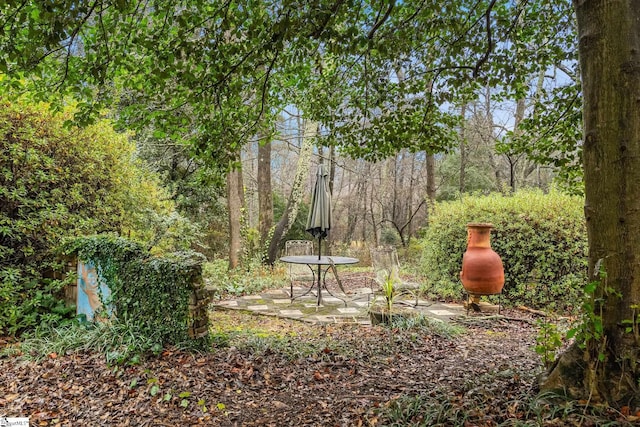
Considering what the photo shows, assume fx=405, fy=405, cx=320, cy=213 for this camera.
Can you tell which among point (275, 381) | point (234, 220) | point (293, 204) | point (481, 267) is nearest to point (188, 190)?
point (234, 220)

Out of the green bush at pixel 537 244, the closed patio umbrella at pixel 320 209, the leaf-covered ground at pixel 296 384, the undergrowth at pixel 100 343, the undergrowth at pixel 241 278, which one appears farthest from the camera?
the undergrowth at pixel 241 278

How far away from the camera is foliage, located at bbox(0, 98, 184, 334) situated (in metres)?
4.21

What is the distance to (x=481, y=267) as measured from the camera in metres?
4.92

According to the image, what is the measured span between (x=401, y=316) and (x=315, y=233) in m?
1.97

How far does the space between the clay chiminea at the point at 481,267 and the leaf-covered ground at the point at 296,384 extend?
94 centimetres

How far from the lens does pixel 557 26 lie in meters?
4.13

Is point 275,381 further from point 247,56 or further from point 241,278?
point 241,278

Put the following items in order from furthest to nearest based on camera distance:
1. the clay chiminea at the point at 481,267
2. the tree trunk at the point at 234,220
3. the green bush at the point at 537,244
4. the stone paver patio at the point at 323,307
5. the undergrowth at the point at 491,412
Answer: the tree trunk at the point at 234,220 < the green bush at the point at 537,244 < the stone paver patio at the point at 323,307 < the clay chiminea at the point at 481,267 < the undergrowth at the point at 491,412

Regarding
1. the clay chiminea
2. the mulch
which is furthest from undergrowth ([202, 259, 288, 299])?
the clay chiminea

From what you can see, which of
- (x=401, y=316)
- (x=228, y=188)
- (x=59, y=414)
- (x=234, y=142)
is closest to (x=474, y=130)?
(x=228, y=188)

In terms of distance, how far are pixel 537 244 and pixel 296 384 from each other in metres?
4.14

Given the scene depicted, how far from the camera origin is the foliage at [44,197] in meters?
4.21

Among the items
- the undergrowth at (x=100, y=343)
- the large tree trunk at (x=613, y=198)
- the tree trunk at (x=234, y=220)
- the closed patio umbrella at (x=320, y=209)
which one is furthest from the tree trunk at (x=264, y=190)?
the large tree trunk at (x=613, y=198)

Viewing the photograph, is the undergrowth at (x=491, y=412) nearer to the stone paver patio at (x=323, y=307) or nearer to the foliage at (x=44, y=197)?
the stone paver patio at (x=323, y=307)
